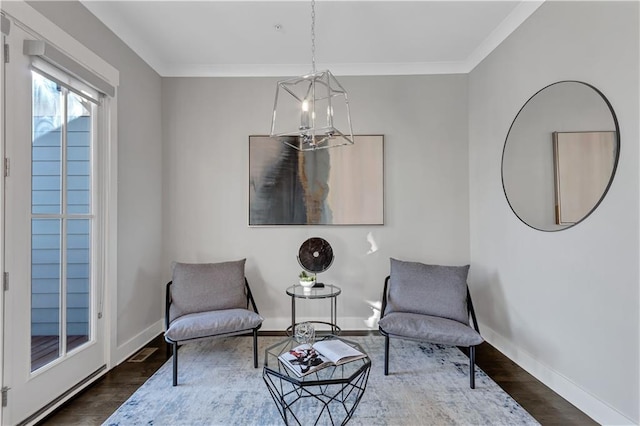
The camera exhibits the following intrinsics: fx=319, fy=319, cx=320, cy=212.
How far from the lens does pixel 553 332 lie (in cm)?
227

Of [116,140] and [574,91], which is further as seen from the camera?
[116,140]

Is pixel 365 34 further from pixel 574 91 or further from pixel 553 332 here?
pixel 553 332

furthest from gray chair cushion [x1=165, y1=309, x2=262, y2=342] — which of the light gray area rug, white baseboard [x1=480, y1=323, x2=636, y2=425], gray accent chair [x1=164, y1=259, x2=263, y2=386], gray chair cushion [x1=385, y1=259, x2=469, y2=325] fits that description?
white baseboard [x1=480, y1=323, x2=636, y2=425]

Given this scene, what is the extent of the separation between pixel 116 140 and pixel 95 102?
0.33 meters

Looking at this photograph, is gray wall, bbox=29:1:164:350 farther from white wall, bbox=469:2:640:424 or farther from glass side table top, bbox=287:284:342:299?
white wall, bbox=469:2:640:424

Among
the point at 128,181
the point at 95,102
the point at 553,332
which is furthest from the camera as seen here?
the point at 128,181

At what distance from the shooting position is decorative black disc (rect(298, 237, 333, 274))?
3.22 metres

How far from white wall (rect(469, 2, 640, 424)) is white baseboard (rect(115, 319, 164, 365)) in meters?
3.35

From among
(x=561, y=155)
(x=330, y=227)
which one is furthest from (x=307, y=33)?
(x=561, y=155)

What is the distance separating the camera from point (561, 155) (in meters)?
2.15

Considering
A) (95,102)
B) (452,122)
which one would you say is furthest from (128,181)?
(452,122)

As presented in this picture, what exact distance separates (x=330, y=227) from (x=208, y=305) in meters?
1.44

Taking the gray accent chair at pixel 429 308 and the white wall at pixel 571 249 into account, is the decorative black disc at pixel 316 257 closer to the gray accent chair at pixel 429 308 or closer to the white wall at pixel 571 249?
the gray accent chair at pixel 429 308

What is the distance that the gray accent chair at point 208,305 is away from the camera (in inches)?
96.4
